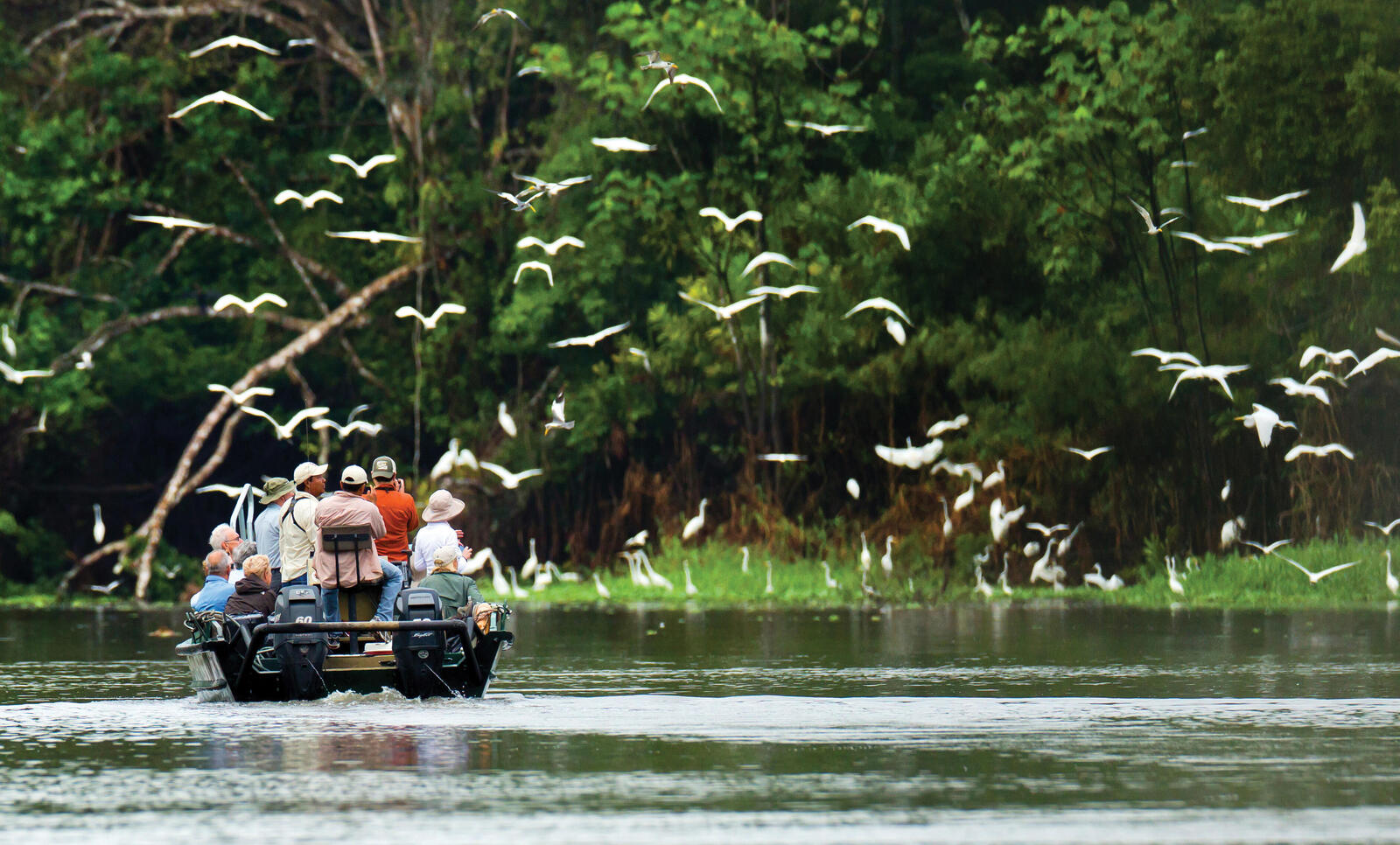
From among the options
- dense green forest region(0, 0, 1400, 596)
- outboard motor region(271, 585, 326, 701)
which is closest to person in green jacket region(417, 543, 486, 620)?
outboard motor region(271, 585, 326, 701)

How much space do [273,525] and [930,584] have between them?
64.8 ft

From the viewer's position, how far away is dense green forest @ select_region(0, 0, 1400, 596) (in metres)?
40.5

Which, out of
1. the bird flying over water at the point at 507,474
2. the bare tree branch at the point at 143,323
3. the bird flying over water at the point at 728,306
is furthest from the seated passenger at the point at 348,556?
the bare tree branch at the point at 143,323

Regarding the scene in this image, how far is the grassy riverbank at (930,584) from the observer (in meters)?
36.3

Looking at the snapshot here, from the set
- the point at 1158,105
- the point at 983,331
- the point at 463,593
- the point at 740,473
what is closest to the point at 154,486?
the point at 740,473

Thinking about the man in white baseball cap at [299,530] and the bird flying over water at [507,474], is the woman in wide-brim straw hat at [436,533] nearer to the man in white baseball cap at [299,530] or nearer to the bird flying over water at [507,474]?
the man in white baseball cap at [299,530]

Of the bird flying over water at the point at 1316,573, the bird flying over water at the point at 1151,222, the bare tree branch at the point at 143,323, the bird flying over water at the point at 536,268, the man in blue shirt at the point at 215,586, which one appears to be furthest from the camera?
the bare tree branch at the point at 143,323

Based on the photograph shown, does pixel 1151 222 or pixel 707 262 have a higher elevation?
pixel 707 262

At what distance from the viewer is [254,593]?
20.7m

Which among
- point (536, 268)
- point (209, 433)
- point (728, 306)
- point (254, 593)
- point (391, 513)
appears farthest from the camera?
point (209, 433)

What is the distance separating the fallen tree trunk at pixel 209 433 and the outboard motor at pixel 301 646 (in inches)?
903

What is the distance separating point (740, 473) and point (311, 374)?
10.8 meters

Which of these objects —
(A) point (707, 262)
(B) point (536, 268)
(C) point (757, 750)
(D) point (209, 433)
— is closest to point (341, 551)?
(C) point (757, 750)

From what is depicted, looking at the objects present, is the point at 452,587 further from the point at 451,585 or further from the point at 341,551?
the point at 341,551
